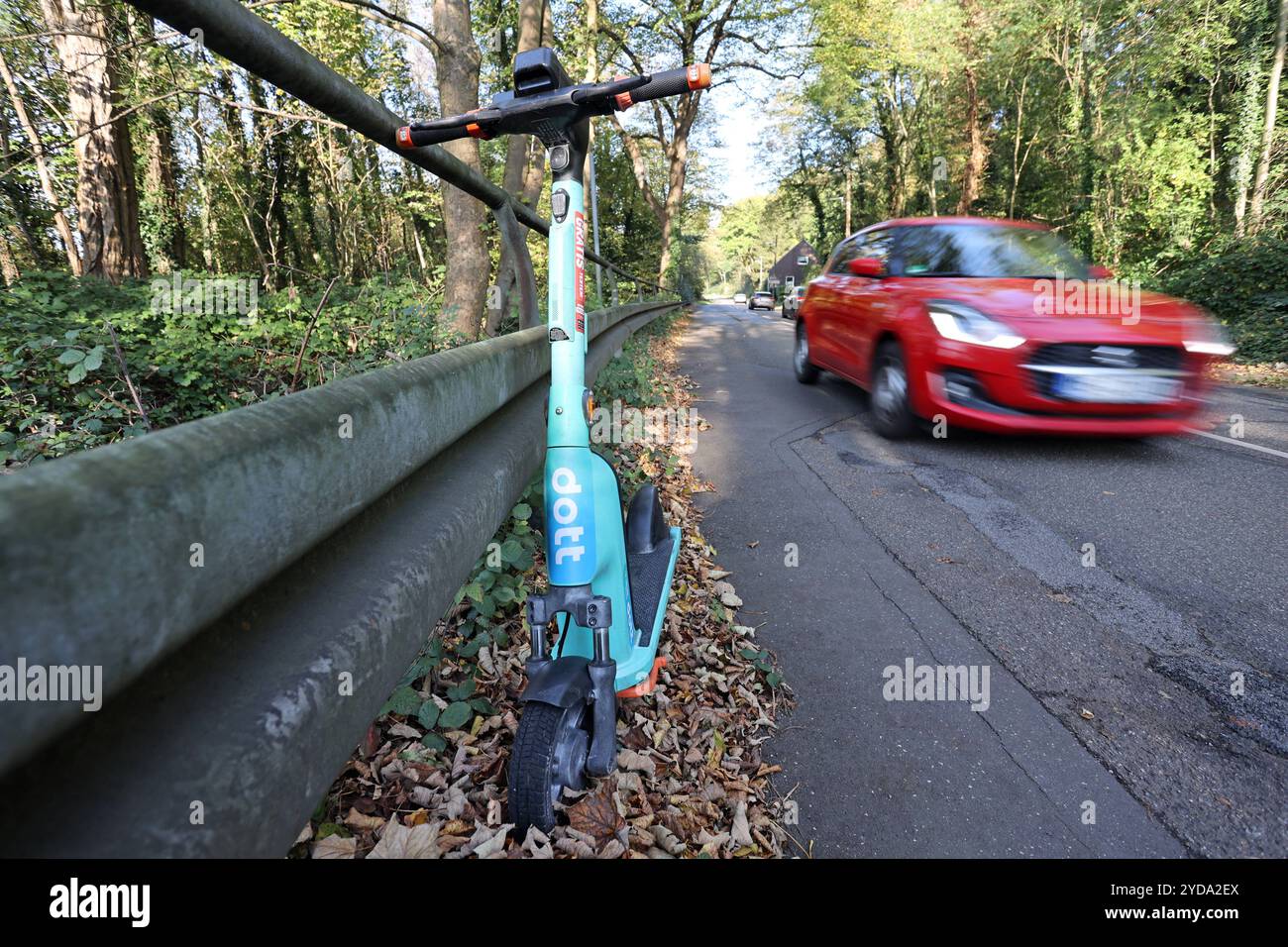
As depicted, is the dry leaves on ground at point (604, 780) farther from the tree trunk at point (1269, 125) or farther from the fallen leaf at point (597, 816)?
the tree trunk at point (1269, 125)

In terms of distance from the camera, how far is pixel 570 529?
1.72 m

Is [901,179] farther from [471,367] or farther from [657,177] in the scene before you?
[471,367]

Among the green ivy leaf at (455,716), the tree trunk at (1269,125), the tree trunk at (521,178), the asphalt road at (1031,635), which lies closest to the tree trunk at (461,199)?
the tree trunk at (521,178)

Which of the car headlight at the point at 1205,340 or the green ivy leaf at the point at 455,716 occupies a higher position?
the car headlight at the point at 1205,340

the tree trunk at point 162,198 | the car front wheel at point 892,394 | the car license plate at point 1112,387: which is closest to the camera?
the car license plate at point 1112,387

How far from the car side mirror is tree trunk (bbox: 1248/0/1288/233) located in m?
12.3

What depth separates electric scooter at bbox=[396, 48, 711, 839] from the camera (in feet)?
4.95

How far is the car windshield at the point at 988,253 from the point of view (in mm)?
5137

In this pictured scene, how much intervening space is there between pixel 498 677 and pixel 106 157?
7815mm

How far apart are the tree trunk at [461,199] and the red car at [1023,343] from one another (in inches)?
139

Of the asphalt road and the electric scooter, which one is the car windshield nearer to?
the asphalt road

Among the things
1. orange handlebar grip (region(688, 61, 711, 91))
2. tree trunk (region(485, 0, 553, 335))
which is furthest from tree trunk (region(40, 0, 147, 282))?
orange handlebar grip (region(688, 61, 711, 91))
